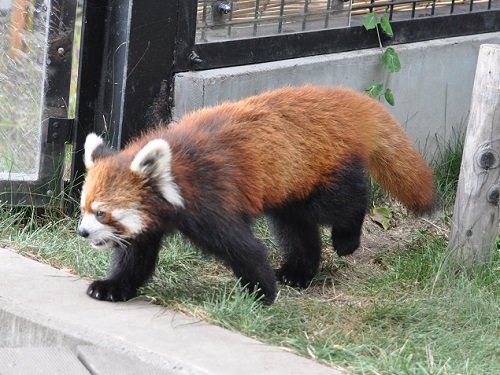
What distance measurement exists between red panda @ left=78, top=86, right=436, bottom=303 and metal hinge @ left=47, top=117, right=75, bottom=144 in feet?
3.18

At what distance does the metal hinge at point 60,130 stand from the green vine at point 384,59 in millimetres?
1770

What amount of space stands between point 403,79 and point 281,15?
967mm

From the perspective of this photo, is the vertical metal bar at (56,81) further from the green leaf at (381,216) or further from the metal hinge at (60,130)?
the green leaf at (381,216)

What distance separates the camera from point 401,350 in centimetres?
386

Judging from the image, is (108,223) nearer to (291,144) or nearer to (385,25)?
(291,144)

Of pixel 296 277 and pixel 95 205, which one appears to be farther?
pixel 296 277

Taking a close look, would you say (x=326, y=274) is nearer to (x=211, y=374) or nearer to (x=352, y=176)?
(x=352, y=176)

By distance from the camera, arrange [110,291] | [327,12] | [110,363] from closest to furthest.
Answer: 1. [110,363]
2. [110,291]
3. [327,12]

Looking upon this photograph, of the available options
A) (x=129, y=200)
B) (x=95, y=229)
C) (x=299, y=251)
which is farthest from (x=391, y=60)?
(x=95, y=229)

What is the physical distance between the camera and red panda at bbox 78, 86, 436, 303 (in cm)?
416

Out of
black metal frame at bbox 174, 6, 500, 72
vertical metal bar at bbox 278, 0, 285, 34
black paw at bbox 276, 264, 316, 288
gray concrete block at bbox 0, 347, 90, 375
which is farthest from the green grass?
vertical metal bar at bbox 278, 0, 285, 34

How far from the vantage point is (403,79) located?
20.9 ft

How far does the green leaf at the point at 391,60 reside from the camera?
6098mm

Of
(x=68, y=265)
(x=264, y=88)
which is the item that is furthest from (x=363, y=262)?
(x=68, y=265)
